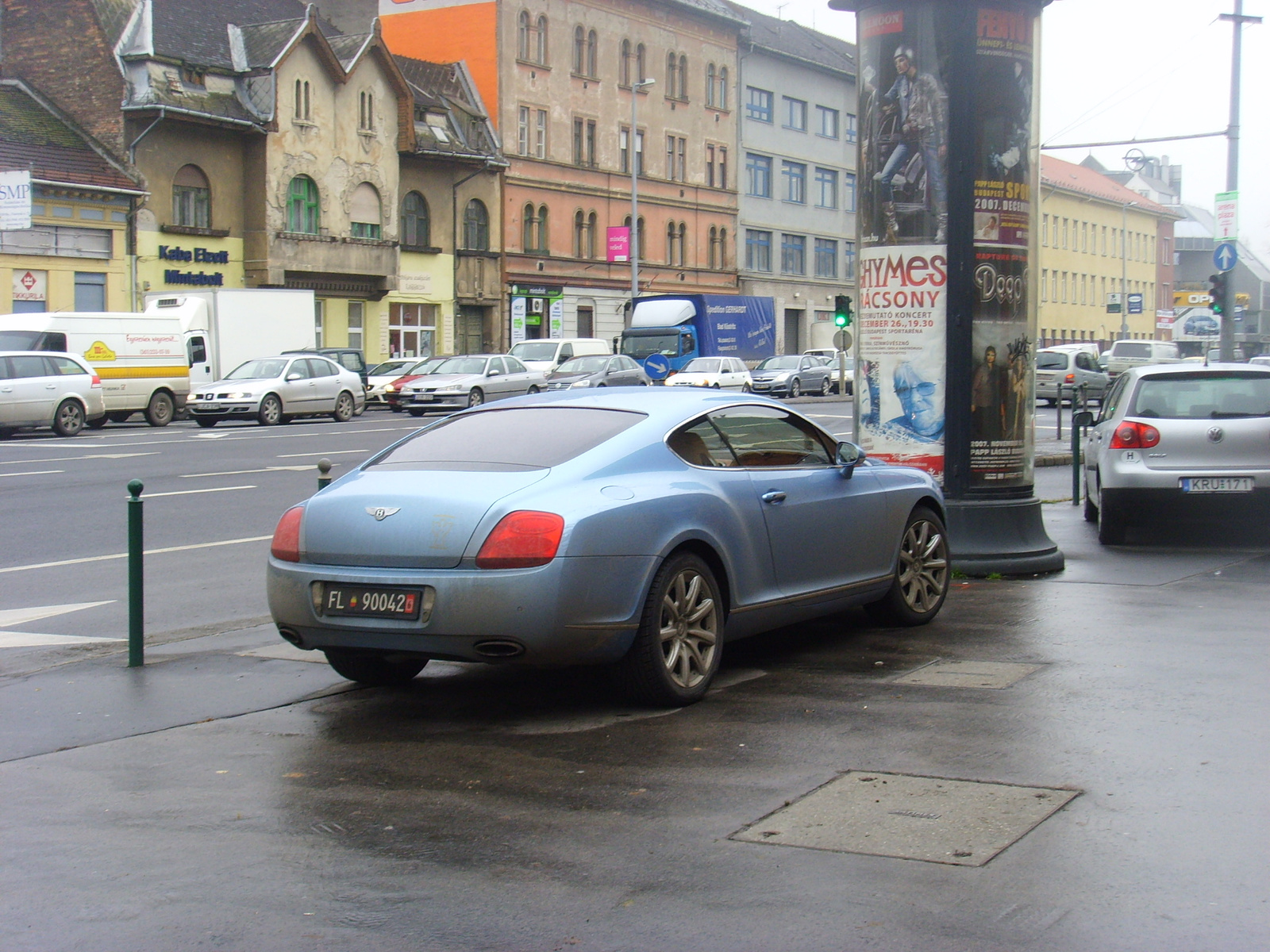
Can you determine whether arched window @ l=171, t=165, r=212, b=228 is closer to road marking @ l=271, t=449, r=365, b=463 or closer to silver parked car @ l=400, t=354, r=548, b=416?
silver parked car @ l=400, t=354, r=548, b=416

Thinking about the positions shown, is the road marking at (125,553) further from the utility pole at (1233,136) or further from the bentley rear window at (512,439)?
the utility pole at (1233,136)

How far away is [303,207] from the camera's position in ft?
156

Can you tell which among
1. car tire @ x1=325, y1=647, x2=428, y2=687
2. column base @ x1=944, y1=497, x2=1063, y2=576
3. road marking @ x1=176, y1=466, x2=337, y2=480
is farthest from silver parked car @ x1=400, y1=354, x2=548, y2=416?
car tire @ x1=325, y1=647, x2=428, y2=687

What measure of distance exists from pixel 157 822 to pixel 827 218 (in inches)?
2963

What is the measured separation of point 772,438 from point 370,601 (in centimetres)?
242

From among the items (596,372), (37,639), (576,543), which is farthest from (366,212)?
(576,543)

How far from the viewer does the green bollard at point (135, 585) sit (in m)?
7.84

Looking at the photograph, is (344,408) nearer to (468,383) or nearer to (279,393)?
(279,393)

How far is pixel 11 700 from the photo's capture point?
286 inches

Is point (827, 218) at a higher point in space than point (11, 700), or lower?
higher

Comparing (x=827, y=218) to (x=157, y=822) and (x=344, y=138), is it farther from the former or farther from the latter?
(x=157, y=822)

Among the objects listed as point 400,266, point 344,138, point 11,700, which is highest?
point 344,138

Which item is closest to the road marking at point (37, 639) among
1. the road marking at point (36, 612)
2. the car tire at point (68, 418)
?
the road marking at point (36, 612)

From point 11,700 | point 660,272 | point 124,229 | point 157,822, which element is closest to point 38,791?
point 157,822
